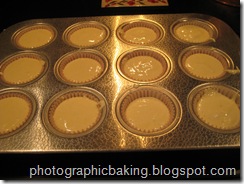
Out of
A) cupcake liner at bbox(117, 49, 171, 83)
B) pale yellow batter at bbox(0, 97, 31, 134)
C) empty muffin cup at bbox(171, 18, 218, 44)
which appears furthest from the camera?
empty muffin cup at bbox(171, 18, 218, 44)

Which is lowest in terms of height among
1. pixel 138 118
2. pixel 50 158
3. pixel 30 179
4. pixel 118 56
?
pixel 30 179

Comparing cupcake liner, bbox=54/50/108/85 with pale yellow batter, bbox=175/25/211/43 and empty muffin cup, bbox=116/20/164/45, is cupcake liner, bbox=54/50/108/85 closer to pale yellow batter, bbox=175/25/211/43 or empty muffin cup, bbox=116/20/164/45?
empty muffin cup, bbox=116/20/164/45

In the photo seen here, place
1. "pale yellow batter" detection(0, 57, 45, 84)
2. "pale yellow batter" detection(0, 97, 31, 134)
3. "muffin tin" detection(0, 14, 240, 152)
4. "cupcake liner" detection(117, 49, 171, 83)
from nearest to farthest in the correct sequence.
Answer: "muffin tin" detection(0, 14, 240, 152)
"pale yellow batter" detection(0, 97, 31, 134)
"cupcake liner" detection(117, 49, 171, 83)
"pale yellow batter" detection(0, 57, 45, 84)

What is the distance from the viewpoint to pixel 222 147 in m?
1.66

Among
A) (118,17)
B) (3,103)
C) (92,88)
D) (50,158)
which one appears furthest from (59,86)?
(118,17)

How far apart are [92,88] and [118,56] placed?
0.46 m

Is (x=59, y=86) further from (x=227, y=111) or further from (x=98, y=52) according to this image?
(x=227, y=111)

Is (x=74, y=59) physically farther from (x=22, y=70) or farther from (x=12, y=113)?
(x=12, y=113)

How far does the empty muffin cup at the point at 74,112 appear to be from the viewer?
1872 mm

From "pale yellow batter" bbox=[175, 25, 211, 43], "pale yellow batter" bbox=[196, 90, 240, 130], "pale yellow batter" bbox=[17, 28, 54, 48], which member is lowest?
"pale yellow batter" bbox=[196, 90, 240, 130]

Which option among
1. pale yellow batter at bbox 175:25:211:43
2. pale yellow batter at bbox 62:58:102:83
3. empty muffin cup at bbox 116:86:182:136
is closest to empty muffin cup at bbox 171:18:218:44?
pale yellow batter at bbox 175:25:211:43

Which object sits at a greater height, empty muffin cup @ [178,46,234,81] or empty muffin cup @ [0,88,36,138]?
empty muffin cup @ [178,46,234,81]

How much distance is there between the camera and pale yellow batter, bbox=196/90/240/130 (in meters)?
1.87

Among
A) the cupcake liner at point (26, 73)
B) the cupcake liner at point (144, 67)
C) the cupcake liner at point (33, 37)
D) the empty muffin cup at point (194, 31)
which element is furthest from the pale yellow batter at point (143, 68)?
the cupcake liner at point (33, 37)
